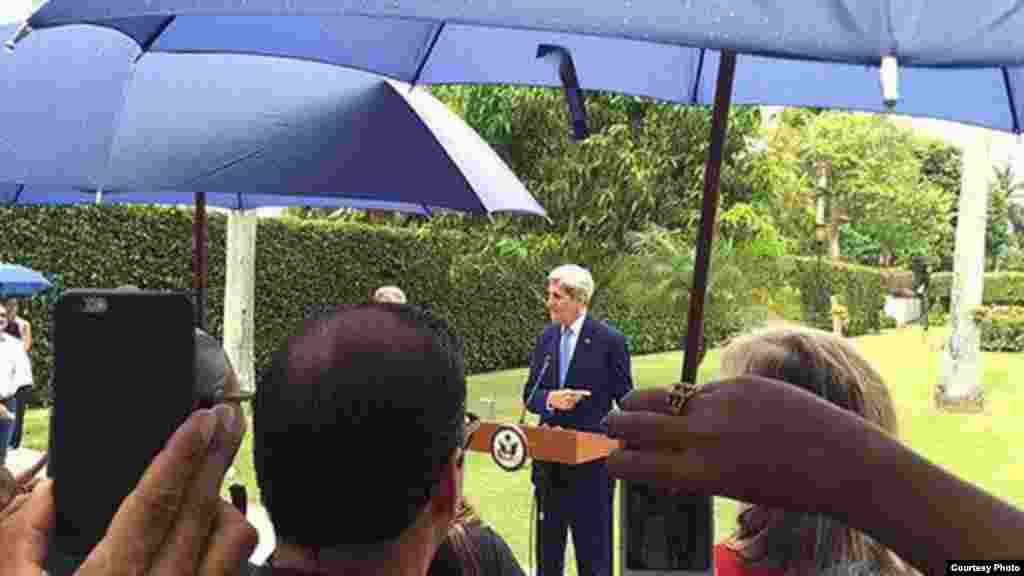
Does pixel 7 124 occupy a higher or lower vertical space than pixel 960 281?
higher

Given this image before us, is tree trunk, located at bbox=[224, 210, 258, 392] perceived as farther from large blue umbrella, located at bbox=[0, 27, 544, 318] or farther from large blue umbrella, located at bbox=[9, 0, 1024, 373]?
large blue umbrella, located at bbox=[9, 0, 1024, 373]

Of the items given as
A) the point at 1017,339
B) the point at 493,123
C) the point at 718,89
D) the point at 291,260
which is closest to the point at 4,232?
the point at 291,260

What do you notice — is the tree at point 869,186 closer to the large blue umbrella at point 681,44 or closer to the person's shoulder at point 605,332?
the person's shoulder at point 605,332

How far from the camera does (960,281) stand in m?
16.1

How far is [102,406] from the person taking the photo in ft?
3.46

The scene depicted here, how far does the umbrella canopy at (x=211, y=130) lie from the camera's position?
10.6 feet

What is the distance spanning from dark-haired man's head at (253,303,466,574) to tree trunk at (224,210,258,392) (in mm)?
11801

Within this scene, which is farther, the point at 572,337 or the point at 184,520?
the point at 572,337

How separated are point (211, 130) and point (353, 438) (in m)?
2.45

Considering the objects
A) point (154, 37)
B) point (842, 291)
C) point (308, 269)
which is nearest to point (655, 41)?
point (154, 37)

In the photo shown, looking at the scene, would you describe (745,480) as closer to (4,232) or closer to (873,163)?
(4,232)

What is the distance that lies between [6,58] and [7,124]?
19 cm

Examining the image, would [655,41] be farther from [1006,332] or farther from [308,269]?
[1006,332]

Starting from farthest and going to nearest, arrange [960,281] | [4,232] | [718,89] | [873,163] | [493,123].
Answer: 1. [873,163]
2. [960,281]
3. [493,123]
4. [4,232]
5. [718,89]
